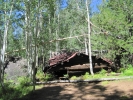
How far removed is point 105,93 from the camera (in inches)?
556

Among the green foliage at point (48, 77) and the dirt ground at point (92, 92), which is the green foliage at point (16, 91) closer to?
the dirt ground at point (92, 92)

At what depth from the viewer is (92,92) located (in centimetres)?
1480

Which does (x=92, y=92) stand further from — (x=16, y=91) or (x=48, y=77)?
(x=48, y=77)

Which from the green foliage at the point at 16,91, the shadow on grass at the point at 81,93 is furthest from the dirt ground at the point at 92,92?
the green foliage at the point at 16,91

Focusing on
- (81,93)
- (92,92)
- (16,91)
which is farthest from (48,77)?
(92,92)

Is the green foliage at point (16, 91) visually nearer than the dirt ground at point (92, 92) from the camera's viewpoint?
No

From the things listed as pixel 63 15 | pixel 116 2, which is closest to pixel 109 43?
pixel 116 2

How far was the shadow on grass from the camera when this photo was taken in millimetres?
13319

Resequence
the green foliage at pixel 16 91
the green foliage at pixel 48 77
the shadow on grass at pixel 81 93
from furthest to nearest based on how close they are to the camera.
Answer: the green foliage at pixel 48 77, the green foliage at pixel 16 91, the shadow on grass at pixel 81 93

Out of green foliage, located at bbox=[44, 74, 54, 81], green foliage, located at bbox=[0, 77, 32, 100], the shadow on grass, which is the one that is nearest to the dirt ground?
the shadow on grass

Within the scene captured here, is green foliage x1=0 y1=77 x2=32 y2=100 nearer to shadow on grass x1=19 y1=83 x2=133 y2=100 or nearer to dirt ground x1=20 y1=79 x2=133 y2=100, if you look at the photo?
shadow on grass x1=19 y1=83 x2=133 y2=100

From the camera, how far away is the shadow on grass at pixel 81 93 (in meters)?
13.3

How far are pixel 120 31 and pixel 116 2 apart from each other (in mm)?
3509

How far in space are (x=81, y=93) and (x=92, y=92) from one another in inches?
28.8
